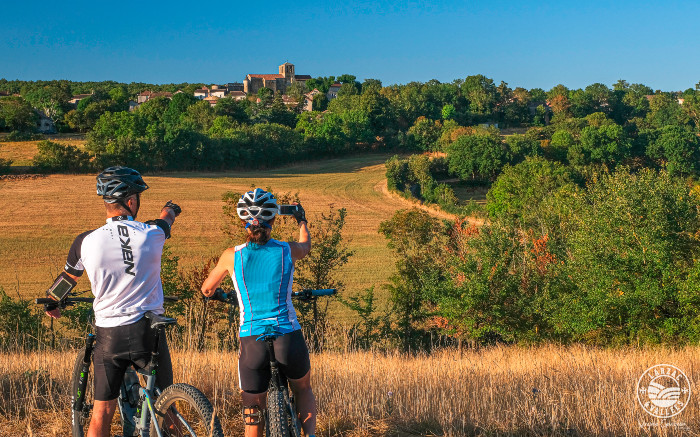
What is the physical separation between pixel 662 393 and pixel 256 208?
4.71m

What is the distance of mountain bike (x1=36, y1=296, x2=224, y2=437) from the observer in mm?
3504

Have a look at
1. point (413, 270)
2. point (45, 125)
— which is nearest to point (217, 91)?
point (45, 125)

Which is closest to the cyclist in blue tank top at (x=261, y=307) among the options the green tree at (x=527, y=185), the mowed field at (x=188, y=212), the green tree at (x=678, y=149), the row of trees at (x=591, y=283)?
the row of trees at (x=591, y=283)

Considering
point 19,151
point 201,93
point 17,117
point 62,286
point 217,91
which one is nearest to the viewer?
point 62,286

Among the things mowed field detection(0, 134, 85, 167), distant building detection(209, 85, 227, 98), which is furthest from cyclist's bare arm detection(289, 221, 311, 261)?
distant building detection(209, 85, 227, 98)

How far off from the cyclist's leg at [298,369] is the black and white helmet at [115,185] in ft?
4.36

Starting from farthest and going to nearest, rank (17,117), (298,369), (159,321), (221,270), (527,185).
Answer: (17,117) < (527,185) < (221,270) < (298,369) < (159,321)

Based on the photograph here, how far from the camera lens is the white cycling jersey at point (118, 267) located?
3723mm

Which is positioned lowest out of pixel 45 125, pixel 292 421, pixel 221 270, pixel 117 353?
pixel 292 421

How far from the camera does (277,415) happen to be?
3.66m

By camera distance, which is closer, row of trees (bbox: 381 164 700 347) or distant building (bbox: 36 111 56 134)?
row of trees (bbox: 381 164 700 347)

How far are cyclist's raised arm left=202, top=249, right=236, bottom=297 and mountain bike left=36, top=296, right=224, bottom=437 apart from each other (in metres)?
0.29

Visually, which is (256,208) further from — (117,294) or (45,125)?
(45,125)

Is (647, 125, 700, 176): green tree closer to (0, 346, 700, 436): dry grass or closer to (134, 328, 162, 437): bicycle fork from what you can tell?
(0, 346, 700, 436): dry grass
